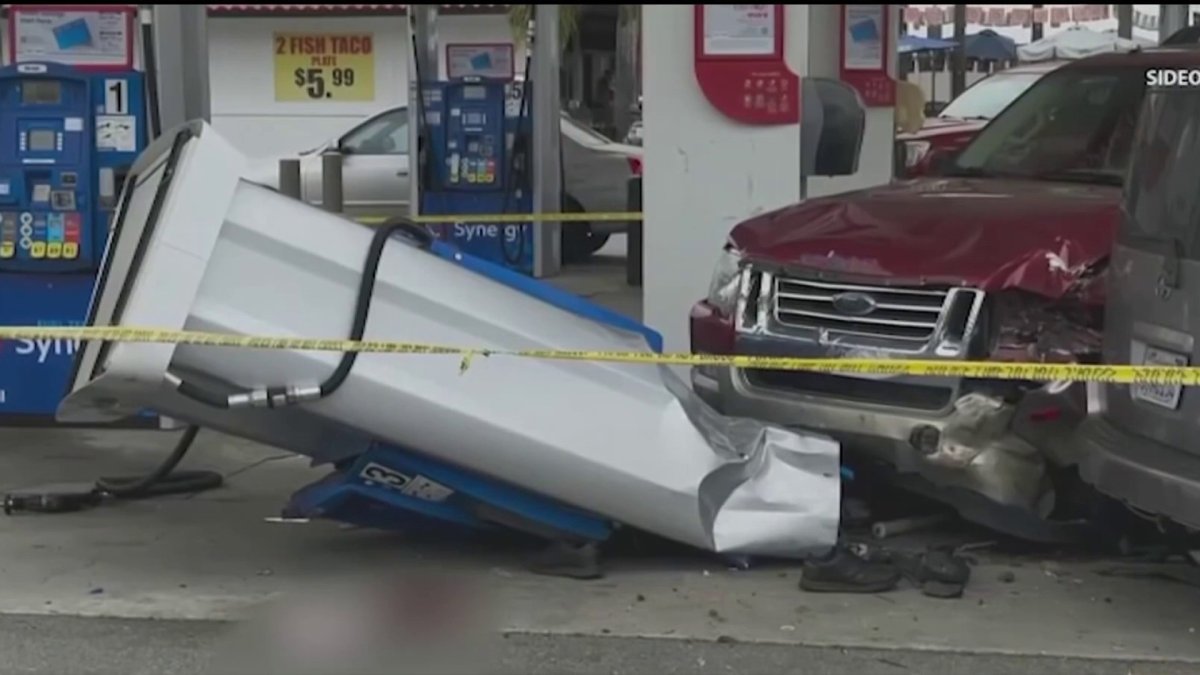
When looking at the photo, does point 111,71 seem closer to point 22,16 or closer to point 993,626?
point 22,16

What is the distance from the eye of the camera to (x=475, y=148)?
1477cm

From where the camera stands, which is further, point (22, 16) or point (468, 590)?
point (22, 16)

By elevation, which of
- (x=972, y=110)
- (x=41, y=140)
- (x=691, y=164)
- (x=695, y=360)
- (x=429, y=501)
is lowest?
(x=429, y=501)

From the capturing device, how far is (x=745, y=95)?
29.9 ft

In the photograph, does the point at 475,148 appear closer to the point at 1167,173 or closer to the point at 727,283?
the point at 727,283

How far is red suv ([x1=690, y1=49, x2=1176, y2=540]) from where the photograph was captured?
662cm

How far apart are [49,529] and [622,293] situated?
24.6 feet

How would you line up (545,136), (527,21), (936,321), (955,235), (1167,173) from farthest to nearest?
(527,21)
(545,136)
(955,235)
(936,321)
(1167,173)

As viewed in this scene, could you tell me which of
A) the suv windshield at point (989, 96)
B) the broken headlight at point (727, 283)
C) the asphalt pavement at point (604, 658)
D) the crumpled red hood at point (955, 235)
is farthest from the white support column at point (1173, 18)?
the asphalt pavement at point (604, 658)

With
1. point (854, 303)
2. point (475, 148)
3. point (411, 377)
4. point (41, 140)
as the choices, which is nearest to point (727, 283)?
point (854, 303)

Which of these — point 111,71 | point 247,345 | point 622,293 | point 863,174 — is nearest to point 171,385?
point 247,345

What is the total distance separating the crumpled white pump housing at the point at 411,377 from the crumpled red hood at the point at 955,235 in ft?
2.51

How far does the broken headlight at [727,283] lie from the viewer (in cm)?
745

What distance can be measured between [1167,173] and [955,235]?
0.99 metres
